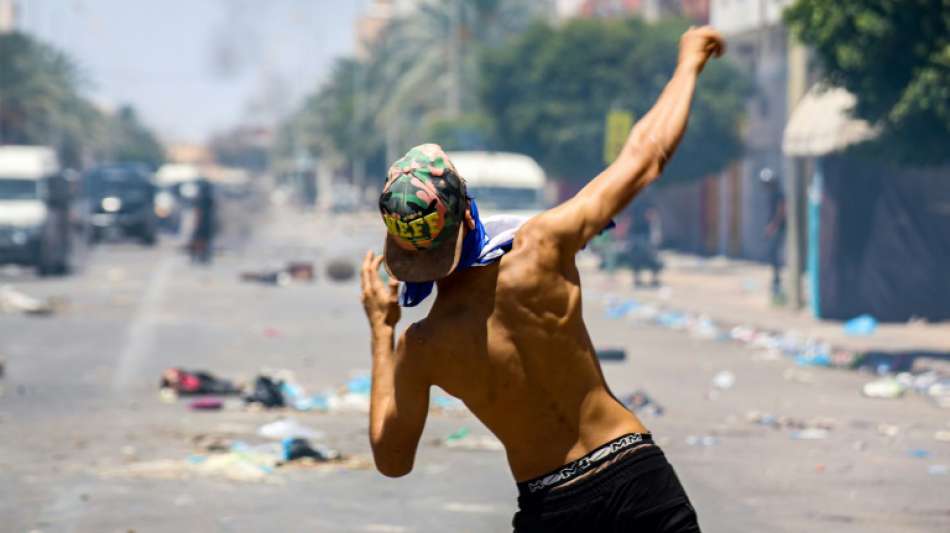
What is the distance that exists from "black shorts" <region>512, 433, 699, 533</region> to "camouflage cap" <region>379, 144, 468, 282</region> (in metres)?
0.57

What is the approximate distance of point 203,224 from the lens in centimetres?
3697

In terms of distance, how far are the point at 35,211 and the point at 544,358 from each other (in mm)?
29642

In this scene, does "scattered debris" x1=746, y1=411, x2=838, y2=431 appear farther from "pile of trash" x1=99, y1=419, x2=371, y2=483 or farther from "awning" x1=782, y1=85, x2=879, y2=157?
"awning" x1=782, y1=85, x2=879, y2=157

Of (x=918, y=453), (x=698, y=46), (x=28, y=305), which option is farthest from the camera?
(x=28, y=305)

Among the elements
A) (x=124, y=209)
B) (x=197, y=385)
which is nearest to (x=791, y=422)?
(x=197, y=385)

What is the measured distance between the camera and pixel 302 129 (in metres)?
146

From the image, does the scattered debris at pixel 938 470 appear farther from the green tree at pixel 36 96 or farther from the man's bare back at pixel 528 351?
the green tree at pixel 36 96

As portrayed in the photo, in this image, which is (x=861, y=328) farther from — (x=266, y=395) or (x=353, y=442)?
(x=353, y=442)

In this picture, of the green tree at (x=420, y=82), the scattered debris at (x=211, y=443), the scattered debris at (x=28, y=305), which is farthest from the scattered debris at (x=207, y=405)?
the green tree at (x=420, y=82)

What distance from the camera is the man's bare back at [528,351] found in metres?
4.03

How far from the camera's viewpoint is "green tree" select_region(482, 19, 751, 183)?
41.8 meters

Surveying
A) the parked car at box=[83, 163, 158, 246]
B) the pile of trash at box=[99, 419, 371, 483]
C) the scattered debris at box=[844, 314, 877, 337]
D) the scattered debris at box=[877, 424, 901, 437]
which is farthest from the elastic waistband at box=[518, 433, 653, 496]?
the parked car at box=[83, 163, 158, 246]

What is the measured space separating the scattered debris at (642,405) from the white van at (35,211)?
20780mm

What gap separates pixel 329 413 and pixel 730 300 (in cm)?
1474
